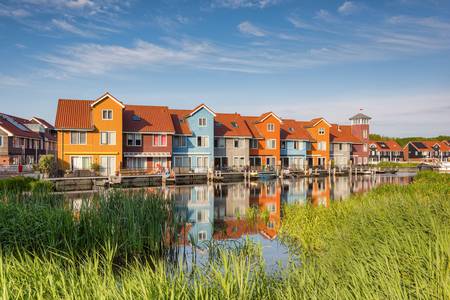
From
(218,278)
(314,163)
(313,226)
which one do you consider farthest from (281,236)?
(314,163)

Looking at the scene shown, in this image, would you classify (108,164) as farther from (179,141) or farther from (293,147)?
(293,147)

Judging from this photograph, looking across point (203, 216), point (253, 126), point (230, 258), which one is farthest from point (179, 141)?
point (230, 258)

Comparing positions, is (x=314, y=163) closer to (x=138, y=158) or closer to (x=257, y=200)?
(x=138, y=158)

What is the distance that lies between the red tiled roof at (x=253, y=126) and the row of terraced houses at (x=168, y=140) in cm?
16

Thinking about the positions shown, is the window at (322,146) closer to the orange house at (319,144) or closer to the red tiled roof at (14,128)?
the orange house at (319,144)

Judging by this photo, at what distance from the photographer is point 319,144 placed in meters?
69.7

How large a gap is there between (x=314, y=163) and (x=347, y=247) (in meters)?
61.7

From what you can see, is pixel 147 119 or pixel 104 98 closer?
pixel 104 98

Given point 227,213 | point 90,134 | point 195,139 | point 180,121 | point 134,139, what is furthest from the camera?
point 180,121

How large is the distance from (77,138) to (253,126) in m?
27.9

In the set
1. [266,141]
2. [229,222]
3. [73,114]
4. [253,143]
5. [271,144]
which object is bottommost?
[229,222]

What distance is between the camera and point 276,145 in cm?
6188

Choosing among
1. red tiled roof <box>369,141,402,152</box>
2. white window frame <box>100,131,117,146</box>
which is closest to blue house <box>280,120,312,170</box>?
white window frame <box>100,131,117,146</box>

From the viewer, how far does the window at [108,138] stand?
1793 inches
